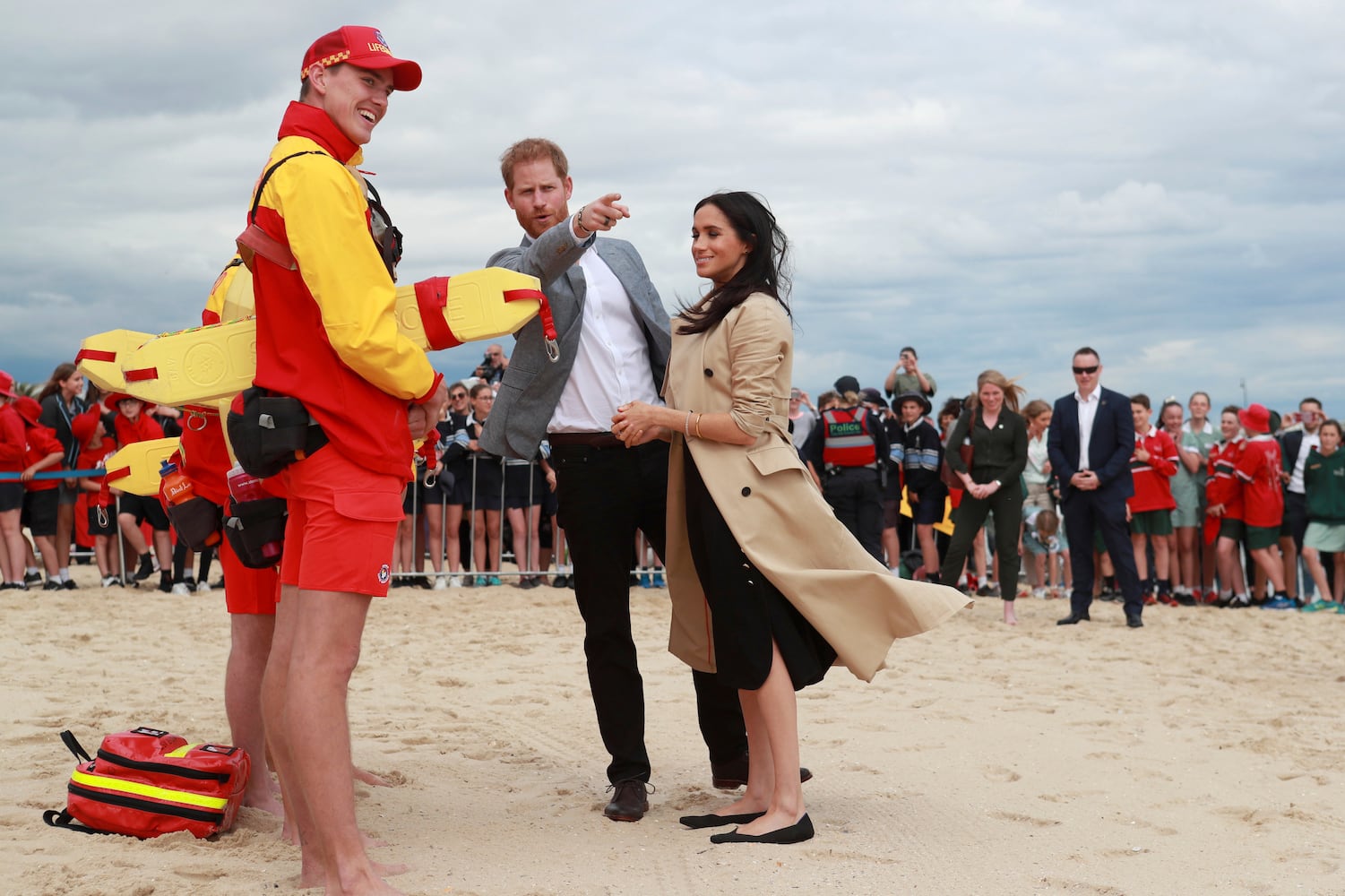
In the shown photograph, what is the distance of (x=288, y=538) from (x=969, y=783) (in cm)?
286

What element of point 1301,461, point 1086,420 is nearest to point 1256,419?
point 1301,461

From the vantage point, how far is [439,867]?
3.57 m

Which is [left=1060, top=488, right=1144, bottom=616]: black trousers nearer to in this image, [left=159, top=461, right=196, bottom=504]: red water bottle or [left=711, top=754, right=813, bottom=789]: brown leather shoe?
[left=711, top=754, right=813, bottom=789]: brown leather shoe

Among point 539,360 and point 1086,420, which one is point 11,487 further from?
point 1086,420

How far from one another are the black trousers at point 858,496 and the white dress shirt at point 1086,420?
6.23 feet

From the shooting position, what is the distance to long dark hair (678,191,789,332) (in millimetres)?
4008

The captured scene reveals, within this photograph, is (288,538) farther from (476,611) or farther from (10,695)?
(476,611)

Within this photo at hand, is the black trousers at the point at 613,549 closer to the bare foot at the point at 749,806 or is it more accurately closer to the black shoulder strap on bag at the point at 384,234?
the bare foot at the point at 749,806

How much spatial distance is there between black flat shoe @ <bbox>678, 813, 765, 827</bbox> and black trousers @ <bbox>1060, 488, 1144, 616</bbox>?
23.5 feet

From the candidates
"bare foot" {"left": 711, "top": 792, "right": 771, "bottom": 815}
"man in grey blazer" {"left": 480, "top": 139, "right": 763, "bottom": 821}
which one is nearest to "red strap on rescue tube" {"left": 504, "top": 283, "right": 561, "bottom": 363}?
"man in grey blazer" {"left": 480, "top": 139, "right": 763, "bottom": 821}

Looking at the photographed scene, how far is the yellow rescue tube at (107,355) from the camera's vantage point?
12.1ft

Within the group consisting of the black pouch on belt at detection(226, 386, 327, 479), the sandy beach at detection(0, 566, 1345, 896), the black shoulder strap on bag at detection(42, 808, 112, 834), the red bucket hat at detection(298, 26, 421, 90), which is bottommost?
the sandy beach at detection(0, 566, 1345, 896)

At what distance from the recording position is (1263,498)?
39.6ft

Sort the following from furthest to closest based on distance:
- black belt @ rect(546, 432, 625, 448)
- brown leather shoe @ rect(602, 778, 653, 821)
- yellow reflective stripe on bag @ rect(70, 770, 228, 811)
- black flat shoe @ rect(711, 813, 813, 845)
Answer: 1. black belt @ rect(546, 432, 625, 448)
2. brown leather shoe @ rect(602, 778, 653, 821)
3. yellow reflective stripe on bag @ rect(70, 770, 228, 811)
4. black flat shoe @ rect(711, 813, 813, 845)
